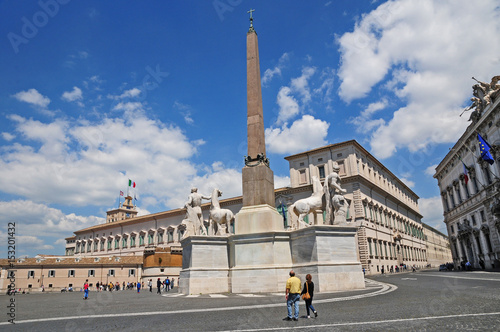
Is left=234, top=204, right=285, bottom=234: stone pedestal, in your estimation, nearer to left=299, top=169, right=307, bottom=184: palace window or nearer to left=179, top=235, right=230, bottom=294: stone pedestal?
left=179, top=235, right=230, bottom=294: stone pedestal

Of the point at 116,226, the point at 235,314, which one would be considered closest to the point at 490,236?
the point at 235,314

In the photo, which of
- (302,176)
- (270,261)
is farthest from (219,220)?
(302,176)

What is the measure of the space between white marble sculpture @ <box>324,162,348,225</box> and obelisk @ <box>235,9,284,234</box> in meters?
1.98

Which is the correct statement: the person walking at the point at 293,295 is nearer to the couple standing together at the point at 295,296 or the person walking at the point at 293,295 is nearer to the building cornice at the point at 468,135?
the couple standing together at the point at 295,296

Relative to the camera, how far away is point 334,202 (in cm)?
1373

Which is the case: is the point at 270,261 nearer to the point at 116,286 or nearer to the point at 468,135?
the point at 468,135

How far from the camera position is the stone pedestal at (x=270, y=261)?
40.3 feet

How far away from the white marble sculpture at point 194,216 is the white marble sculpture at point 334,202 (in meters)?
5.26

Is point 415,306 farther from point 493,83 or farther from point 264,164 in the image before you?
point 493,83

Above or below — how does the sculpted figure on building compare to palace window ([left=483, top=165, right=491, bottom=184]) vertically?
above

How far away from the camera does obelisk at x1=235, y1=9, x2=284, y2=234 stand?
45.7 ft

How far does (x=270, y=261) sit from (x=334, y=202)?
10.9 ft

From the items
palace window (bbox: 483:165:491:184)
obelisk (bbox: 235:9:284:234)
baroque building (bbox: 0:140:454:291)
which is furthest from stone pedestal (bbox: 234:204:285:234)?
palace window (bbox: 483:165:491:184)

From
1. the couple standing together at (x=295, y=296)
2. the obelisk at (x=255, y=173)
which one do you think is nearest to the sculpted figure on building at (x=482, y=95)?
the obelisk at (x=255, y=173)
